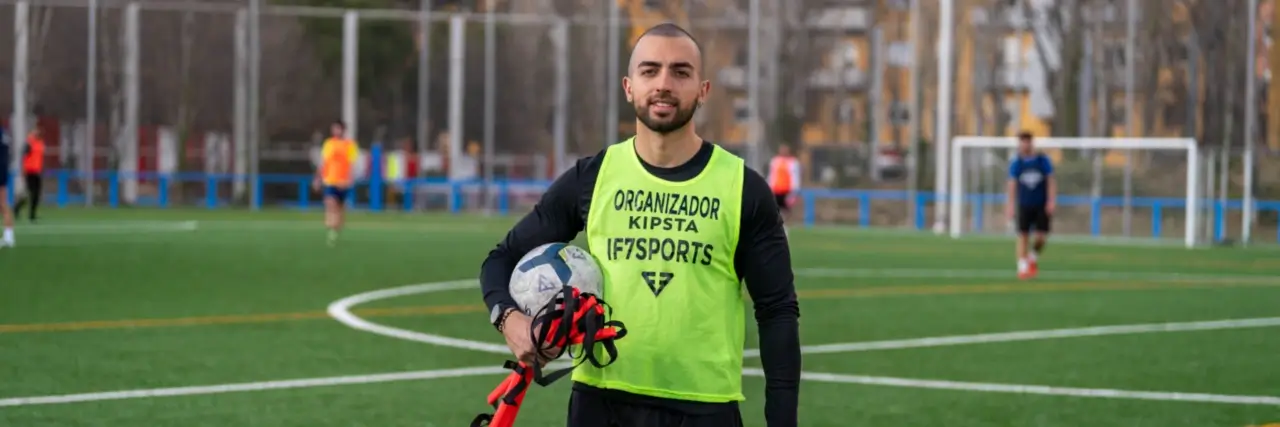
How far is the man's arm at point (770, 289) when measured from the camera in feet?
14.7

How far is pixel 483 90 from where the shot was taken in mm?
49094

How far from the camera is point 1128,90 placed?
4056 centimetres

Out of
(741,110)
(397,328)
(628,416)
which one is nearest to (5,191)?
(397,328)

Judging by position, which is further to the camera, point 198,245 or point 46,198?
point 46,198

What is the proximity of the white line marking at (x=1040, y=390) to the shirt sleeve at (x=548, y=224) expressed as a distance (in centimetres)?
626

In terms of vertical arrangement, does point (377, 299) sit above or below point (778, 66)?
below

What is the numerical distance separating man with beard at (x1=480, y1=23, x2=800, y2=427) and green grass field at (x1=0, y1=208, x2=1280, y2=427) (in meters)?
4.81

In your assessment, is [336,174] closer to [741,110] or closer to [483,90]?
[741,110]

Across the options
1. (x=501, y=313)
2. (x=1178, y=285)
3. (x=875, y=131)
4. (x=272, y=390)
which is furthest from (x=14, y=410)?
(x=875, y=131)

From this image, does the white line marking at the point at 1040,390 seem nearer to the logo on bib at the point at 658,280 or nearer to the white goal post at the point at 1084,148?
the logo on bib at the point at 658,280

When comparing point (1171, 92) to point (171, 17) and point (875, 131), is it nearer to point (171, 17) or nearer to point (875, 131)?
point (875, 131)

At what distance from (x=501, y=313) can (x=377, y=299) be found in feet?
43.4

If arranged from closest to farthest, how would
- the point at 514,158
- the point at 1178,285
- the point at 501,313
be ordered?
1. the point at 501,313
2. the point at 1178,285
3. the point at 514,158

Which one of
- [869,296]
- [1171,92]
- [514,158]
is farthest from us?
[514,158]
